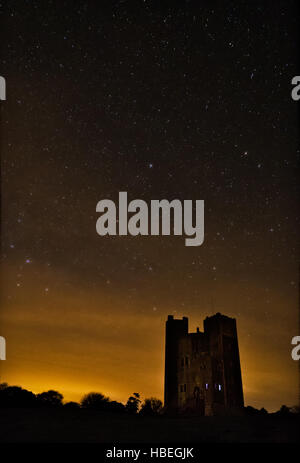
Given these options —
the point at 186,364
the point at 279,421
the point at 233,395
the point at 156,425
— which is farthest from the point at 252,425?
the point at 186,364

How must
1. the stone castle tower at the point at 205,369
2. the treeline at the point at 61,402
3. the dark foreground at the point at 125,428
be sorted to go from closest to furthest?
the dark foreground at the point at 125,428
the treeline at the point at 61,402
the stone castle tower at the point at 205,369

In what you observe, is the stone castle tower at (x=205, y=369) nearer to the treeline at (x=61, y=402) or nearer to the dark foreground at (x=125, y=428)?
the treeline at (x=61, y=402)

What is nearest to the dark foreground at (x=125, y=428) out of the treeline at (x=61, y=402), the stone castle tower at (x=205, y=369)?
the treeline at (x=61, y=402)

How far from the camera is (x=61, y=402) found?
236 feet

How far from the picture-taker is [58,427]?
29703 mm

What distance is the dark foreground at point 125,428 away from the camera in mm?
28016

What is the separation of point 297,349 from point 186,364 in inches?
1761

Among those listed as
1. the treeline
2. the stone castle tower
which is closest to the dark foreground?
the treeline

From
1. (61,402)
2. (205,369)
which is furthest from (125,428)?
(61,402)

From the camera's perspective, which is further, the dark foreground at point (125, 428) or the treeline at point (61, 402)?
the treeline at point (61, 402)

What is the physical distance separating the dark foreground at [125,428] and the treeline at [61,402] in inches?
175

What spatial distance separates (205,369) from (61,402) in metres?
29.0

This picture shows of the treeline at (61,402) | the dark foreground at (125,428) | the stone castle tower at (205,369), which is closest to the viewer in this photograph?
the dark foreground at (125,428)

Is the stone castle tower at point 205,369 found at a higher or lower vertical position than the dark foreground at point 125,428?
higher
